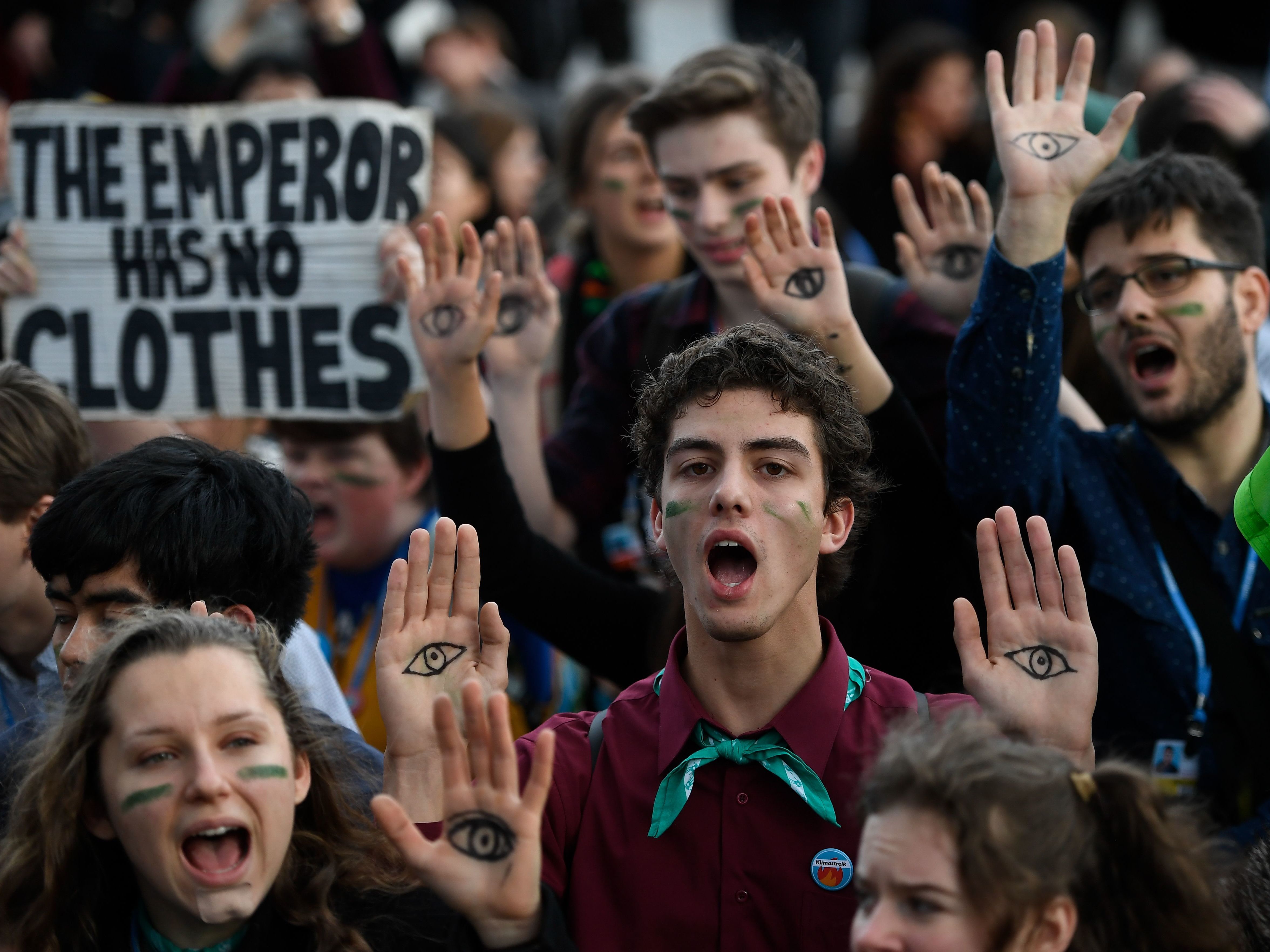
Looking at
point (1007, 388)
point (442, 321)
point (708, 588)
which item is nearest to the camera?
point (708, 588)

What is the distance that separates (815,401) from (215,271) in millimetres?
2435

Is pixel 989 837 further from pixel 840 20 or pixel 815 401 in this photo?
pixel 840 20

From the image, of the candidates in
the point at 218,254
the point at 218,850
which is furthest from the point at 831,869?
the point at 218,254

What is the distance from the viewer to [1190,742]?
359cm

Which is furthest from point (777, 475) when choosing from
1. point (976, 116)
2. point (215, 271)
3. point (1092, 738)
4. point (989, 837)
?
point (976, 116)

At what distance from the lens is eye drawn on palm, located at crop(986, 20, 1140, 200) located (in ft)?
11.9

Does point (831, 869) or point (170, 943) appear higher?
point (831, 869)

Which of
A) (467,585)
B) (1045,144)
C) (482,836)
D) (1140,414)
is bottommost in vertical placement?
(482,836)

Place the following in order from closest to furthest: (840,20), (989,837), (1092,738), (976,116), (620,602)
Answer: (989,837) → (1092,738) → (620,602) → (976,116) → (840,20)

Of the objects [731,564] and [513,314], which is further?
[513,314]

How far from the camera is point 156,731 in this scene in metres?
2.69

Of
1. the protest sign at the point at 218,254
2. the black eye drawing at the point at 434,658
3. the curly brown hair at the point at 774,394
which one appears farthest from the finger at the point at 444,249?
the black eye drawing at the point at 434,658

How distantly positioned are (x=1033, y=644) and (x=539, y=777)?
3.31 feet

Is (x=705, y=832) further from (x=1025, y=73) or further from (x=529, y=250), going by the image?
(x=529, y=250)
